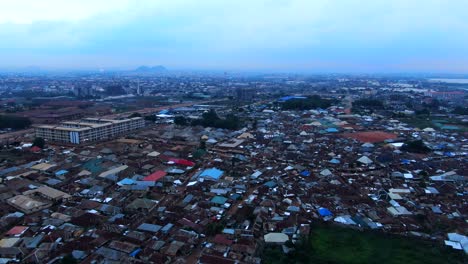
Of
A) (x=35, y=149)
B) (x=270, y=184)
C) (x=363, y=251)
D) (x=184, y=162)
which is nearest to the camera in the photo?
(x=363, y=251)

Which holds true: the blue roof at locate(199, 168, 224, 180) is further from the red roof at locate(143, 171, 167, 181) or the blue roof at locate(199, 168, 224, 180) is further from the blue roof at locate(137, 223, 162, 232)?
the blue roof at locate(137, 223, 162, 232)

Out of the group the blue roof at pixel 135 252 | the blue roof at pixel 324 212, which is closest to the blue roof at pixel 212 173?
the blue roof at pixel 324 212

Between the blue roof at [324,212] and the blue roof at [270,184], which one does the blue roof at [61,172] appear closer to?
the blue roof at [270,184]

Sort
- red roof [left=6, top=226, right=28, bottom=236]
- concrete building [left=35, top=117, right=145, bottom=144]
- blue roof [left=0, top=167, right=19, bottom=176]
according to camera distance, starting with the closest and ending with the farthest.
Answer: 1. red roof [left=6, top=226, right=28, bottom=236]
2. blue roof [left=0, top=167, right=19, bottom=176]
3. concrete building [left=35, top=117, right=145, bottom=144]

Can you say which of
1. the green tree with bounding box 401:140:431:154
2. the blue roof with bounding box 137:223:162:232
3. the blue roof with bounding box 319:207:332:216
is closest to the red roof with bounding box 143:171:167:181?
the blue roof with bounding box 137:223:162:232

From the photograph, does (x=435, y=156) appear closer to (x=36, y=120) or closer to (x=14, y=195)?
(x=14, y=195)

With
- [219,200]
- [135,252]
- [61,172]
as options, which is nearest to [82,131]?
[61,172]

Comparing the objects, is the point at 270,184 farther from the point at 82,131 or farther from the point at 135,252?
the point at 82,131
